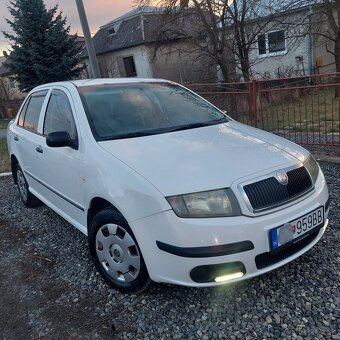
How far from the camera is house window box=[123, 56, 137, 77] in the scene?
2524cm

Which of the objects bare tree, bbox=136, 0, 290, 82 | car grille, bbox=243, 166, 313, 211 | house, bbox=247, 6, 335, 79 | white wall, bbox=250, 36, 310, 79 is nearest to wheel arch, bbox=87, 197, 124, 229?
car grille, bbox=243, 166, 313, 211

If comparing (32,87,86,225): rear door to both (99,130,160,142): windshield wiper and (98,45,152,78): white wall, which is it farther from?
(98,45,152,78): white wall

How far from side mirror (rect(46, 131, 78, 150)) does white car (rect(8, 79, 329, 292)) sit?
1 centimetres

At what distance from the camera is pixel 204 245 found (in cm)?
223

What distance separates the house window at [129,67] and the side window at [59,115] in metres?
22.4

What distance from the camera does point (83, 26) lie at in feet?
31.5

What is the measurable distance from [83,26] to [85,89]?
23.1 feet

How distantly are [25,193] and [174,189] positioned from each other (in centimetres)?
330

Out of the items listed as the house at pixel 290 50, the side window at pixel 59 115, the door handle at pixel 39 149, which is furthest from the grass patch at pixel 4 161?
the house at pixel 290 50

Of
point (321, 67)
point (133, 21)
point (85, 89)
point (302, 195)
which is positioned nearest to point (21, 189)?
point (85, 89)

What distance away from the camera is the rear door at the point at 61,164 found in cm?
310

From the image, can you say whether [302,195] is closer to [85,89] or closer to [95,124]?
[95,124]

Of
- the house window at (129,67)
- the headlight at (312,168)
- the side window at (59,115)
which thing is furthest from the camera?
the house window at (129,67)

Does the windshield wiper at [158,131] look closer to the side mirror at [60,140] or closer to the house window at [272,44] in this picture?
the side mirror at [60,140]
